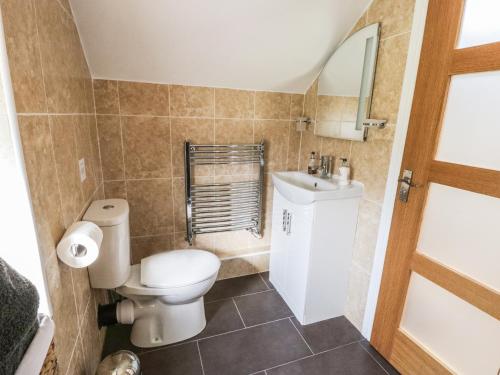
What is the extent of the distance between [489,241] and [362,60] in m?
1.13

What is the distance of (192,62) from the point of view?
1.74 m

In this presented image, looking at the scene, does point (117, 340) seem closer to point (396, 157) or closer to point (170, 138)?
point (170, 138)

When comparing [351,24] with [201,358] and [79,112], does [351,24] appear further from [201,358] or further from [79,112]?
[201,358]

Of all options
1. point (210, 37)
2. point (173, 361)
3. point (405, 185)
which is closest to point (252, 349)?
point (173, 361)

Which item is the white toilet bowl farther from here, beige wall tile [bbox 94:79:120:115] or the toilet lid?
beige wall tile [bbox 94:79:120:115]

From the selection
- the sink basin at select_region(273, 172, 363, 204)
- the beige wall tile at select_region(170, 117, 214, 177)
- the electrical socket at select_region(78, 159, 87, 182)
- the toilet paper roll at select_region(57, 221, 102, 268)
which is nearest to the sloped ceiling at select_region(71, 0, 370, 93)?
the beige wall tile at select_region(170, 117, 214, 177)

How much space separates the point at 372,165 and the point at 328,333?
3.61ft

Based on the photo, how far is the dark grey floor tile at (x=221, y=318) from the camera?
183 centimetres

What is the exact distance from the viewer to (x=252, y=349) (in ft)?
5.56

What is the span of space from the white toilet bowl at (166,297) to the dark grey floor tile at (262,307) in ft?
1.12

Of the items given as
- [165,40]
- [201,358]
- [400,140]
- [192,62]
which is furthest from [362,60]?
[201,358]

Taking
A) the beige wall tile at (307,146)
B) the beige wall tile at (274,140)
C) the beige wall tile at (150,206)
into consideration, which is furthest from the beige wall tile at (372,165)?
the beige wall tile at (150,206)

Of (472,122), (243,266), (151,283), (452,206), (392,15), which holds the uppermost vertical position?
(392,15)

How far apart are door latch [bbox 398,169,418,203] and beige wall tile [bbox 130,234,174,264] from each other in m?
1.56
